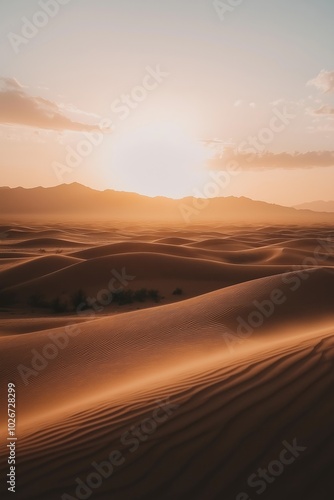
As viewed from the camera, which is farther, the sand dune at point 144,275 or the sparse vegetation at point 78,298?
the sand dune at point 144,275

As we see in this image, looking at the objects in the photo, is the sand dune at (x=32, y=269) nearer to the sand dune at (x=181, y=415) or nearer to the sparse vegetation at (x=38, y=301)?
the sparse vegetation at (x=38, y=301)

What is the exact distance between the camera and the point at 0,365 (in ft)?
20.0

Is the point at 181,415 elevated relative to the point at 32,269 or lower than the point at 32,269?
lower

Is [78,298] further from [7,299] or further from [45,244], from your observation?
[45,244]

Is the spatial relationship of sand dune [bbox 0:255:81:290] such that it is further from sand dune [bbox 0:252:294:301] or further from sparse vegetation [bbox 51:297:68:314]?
sparse vegetation [bbox 51:297:68:314]

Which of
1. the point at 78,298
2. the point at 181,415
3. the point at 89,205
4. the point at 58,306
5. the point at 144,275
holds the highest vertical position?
the point at 89,205

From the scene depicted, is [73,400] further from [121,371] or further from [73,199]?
[73,199]

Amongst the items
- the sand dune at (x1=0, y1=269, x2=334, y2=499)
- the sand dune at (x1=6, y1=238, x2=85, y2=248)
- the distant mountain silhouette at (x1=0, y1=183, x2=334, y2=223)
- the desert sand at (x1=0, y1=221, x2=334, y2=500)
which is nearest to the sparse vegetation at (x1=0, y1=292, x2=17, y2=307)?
the desert sand at (x1=0, y1=221, x2=334, y2=500)

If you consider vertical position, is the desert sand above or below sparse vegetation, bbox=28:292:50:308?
below

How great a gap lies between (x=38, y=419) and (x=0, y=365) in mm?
2554

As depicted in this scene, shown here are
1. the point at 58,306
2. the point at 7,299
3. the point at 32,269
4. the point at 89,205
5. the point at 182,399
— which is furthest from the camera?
A: the point at 89,205

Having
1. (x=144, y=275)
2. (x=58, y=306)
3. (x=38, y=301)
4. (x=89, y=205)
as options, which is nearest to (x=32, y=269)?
(x=38, y=301)

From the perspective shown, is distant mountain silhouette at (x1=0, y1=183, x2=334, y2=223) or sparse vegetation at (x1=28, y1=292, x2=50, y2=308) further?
distant mountain silhouette at (x1=0, y1=183, x2=334, y2=223)

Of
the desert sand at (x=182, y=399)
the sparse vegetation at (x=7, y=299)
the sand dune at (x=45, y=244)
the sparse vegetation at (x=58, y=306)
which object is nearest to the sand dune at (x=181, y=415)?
→ the desert sand at (x=182, y=399)
